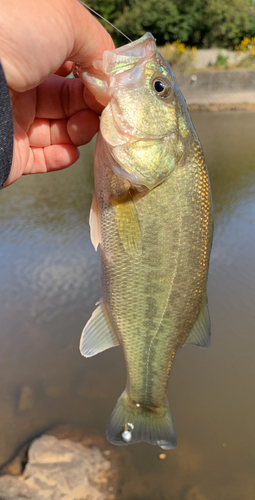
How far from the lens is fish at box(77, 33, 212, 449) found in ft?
4.88

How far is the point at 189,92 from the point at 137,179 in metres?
16.9

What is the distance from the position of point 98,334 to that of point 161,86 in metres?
1.29

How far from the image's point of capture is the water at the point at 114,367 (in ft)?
8.13

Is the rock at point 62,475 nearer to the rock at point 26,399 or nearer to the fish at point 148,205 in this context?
the rock at point 26,399

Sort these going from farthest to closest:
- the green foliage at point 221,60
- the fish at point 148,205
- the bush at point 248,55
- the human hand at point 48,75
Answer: the green foliage at point 221,60, the bush at point 248,55, the fish at point 148,205, the human hand at point 48,75

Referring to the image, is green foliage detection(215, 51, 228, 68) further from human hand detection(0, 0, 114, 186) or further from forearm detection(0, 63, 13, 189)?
forearm detection(0, 63, 13, 189)

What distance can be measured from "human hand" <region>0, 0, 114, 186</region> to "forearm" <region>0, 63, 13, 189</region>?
0.35 ft

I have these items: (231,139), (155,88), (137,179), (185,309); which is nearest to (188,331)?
(185,309)

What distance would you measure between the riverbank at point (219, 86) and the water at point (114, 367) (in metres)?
12.6

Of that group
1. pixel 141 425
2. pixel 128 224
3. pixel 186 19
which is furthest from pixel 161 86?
pixel 186 19

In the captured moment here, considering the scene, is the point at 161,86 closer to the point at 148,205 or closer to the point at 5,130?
the point at 148,205

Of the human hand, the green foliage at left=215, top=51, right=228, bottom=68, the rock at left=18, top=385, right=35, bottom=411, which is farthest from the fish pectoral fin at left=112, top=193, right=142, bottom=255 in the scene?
the green foliage at left=215, top=51, right=228, bottom=68

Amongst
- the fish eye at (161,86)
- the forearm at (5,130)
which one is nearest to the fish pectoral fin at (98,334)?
the forearm at (5,130)

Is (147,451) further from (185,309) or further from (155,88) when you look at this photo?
(155,88)
